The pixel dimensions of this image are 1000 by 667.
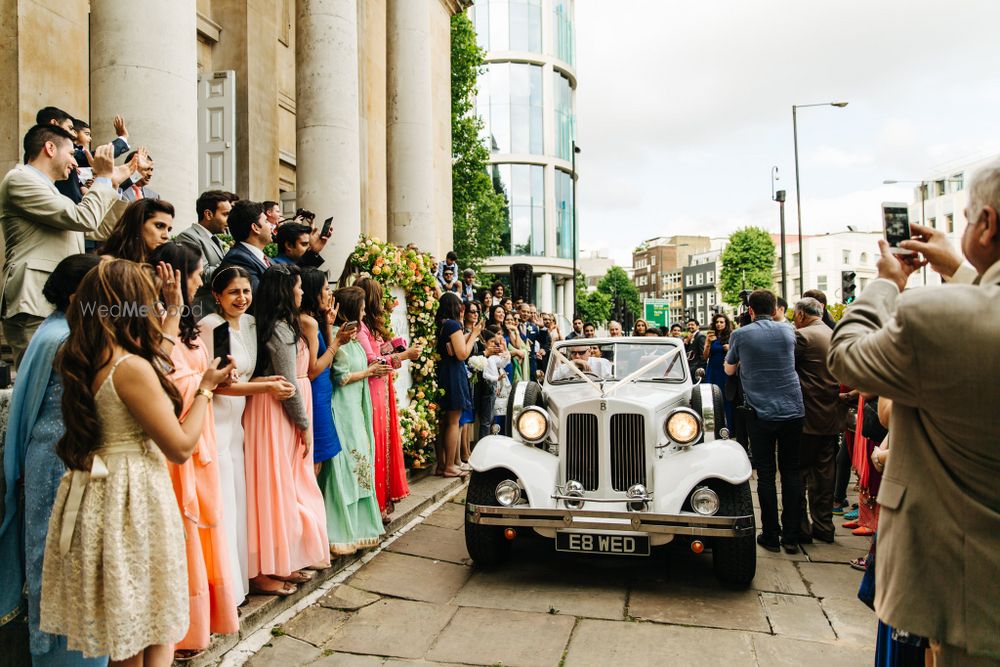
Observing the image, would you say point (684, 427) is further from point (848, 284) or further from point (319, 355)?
point (848, 284)

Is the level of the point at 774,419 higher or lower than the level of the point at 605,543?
higher

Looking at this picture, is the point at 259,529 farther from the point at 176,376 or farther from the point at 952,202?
the point at 952,202

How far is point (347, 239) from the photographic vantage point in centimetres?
986

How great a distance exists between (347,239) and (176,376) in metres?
6.60

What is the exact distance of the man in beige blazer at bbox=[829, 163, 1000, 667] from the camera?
1.89 metres

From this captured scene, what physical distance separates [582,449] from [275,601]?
2491 millimetres

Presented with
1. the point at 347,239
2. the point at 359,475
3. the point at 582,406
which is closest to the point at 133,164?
the point at 359,475

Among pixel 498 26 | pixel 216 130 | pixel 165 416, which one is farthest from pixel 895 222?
pixel 498 26

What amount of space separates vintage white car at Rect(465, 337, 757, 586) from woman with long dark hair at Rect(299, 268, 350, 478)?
1153 millimetres

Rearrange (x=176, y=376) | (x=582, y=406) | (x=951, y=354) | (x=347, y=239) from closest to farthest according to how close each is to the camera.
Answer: (x=951, y=354) → (x=176, y=376) → (x=582, y=406) → (x=347, y=239)

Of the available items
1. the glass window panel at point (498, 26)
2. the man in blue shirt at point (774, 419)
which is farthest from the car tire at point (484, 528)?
the glass window panel at point (498, 26)

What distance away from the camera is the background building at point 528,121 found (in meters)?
46.4

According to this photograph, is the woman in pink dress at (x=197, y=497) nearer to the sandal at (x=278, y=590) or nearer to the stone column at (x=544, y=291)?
the sandal at (x=278, y=590)

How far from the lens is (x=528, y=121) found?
1854 inches
